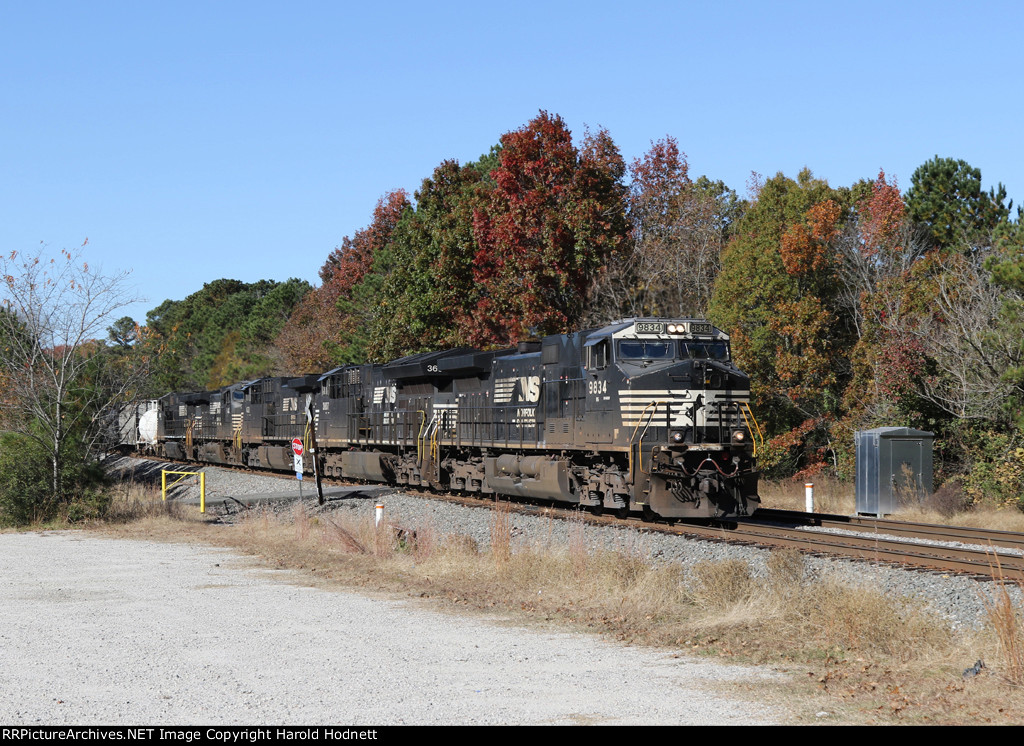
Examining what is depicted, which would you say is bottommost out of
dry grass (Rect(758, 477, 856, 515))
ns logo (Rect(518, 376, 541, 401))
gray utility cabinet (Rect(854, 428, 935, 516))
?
dry grass (Rect(758, 477, 856, 515))

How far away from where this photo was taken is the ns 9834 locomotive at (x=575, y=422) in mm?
18328

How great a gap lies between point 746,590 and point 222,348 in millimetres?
93579

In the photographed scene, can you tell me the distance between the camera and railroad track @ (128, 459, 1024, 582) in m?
13.8

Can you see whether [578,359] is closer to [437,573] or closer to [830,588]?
[437,573]

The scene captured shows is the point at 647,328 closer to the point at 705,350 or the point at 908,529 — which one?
the point at 705,350

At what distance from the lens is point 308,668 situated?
835 centimetres

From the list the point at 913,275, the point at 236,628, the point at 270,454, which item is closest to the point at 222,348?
the point at 270,454

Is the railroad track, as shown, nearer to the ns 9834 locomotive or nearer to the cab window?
the ns 9834 locomotive

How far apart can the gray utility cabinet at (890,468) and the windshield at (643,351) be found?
18.1 ft

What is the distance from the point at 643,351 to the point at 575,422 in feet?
7.42

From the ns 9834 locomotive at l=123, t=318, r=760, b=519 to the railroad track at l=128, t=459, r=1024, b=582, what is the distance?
0.55 metres

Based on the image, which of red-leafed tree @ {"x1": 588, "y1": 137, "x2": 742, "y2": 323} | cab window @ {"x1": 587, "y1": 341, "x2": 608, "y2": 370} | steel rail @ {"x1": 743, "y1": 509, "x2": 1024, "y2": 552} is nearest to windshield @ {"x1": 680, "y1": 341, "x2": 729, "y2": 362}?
cab window @ {"x1": 587, "y1": 341, "x2": 608, "y2": 370}

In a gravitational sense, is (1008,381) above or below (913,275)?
below

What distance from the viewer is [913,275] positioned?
31047mm
